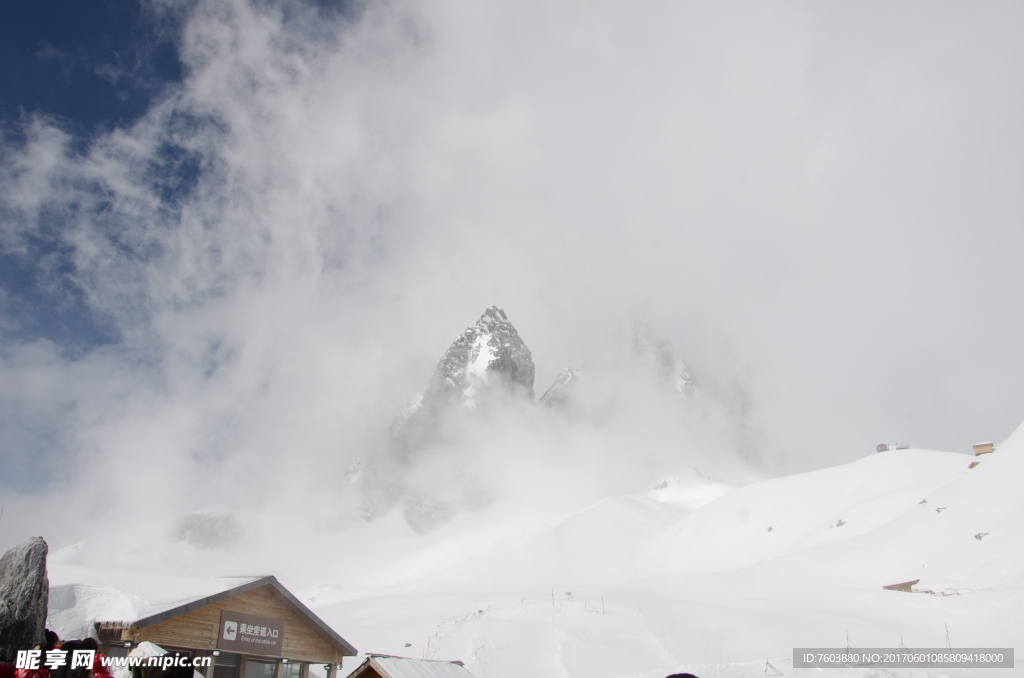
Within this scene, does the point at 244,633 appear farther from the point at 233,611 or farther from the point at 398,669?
the point at 398,669

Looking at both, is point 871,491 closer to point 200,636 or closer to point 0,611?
point 200,636

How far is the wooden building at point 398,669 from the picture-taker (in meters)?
14.5

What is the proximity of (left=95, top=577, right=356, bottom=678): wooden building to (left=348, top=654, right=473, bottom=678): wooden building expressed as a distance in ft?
15.9

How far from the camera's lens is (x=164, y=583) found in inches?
771

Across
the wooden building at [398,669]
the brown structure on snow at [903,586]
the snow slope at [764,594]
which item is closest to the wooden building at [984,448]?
the snow slope at [764,594]

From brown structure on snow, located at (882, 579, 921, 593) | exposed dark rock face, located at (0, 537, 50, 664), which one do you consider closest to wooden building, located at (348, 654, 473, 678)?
exposed dark rock face, located at (0, 537, 50, 664)

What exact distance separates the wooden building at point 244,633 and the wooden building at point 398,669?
4.84m

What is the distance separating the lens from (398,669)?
1472cm

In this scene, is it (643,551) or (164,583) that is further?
(643,551)

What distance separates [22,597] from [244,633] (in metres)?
7.24

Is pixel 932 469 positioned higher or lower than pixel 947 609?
higher

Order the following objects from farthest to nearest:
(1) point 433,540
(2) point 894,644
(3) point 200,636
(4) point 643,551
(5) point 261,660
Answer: (1) point 433,540 → (4) point 643,551 → (2) point 894,644 → (5) point 261,660 → (3) point 200,636

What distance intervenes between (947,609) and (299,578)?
16184 cm

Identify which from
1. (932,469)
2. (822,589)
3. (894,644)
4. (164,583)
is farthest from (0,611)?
(932,469)
